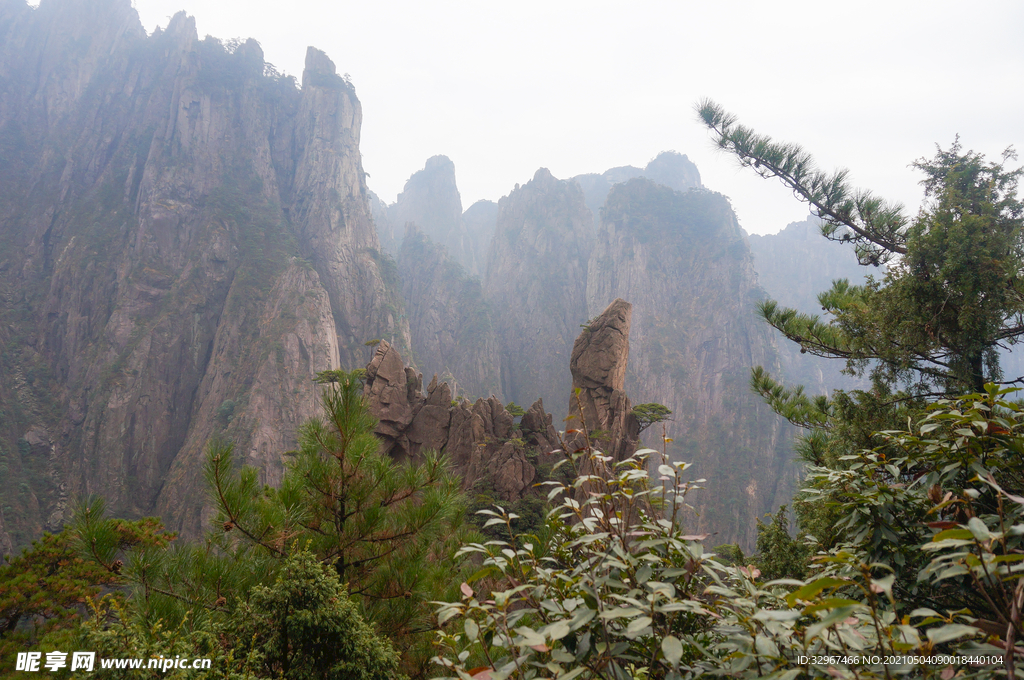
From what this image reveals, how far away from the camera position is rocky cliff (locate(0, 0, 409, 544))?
98.9 feet

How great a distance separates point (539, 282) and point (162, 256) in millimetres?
41094

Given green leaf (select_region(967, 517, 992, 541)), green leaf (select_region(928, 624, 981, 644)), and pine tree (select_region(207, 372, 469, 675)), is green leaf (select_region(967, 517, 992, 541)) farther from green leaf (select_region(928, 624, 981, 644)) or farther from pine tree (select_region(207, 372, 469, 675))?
pine tree (select_region(207, 372, 469, 675))

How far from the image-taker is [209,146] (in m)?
40.9

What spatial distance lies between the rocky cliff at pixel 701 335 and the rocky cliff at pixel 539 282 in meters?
4.52

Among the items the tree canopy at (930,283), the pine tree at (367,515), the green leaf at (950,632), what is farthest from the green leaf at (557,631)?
the tree canopy at (930,283)

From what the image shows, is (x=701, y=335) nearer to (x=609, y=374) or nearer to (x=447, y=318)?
(x=447, y=318)

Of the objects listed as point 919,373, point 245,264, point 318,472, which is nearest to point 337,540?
point 318,472

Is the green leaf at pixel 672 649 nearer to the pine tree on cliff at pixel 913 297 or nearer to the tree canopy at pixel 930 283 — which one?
the pine tree on cliff at pixel 913 297

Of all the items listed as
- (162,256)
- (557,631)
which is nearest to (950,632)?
(557,631)

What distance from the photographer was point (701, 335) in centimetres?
5141

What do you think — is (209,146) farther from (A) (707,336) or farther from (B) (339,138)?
(A) (707,336)

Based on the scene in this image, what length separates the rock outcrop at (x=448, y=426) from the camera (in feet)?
53.9

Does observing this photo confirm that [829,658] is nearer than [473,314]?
Yes

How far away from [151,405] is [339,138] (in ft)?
98.0
